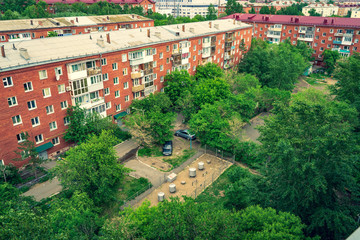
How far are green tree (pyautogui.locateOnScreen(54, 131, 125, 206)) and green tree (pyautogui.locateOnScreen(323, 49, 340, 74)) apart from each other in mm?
77726

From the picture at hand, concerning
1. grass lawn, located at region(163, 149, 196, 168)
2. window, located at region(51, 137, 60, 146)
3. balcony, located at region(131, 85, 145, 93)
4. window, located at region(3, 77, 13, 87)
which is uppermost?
window, located at region(3, 77, 13, 87)

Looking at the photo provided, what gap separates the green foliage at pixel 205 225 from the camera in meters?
Answer: 17.6

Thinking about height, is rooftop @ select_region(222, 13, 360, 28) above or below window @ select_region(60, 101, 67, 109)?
above

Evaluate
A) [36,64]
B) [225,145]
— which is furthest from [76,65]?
[225,145]

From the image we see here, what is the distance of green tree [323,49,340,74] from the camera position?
269 feet

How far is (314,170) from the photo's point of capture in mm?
22344

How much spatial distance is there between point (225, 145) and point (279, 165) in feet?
48.6

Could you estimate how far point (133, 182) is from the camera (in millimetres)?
35188

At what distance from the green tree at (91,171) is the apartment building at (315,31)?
80986 mm

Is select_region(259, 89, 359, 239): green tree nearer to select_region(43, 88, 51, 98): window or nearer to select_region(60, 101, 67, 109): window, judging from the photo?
select_region(60, 101, 67, 109): window

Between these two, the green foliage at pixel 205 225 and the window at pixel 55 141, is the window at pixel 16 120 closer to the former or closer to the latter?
the window at pixel 55 141

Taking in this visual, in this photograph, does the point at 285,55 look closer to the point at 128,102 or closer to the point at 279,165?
the point at 128,102

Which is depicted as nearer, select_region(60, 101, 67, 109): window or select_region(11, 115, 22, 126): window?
select_region(11, 115, 22, 126): window

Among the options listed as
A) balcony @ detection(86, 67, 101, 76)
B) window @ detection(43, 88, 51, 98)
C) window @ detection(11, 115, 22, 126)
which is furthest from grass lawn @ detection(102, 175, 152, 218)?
balcony @ detection(86, 67, 101, 76)
